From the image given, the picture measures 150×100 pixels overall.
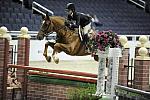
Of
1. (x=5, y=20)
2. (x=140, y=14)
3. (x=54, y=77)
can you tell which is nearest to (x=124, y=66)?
(x=54, y=77)

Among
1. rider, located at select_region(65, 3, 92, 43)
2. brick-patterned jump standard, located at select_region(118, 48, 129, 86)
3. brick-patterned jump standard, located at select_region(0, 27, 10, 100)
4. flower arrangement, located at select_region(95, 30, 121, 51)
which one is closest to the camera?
flower arrangement, located at select_region(95, 30, 121, 51)

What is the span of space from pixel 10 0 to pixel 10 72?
1102 cm

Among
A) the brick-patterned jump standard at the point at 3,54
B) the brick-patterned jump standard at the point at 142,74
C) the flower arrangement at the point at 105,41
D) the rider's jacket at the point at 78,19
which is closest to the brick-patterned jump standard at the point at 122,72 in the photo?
the brick-patterned jump standard at the point at 142,74

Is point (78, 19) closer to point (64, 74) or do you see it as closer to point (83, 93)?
point (64, 74)

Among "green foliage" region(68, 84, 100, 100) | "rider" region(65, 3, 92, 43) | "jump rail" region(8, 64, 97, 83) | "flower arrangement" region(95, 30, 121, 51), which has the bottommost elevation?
"green foliage" region(68, 84, 100, 100)

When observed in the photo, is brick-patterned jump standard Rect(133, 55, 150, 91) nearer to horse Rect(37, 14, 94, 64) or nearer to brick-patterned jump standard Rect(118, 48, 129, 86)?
brick-patterned jump standard Rect(118, 48, 129, 86)

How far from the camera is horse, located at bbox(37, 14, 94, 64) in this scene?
10.5 meters

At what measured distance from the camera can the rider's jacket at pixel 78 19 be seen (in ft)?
34.1

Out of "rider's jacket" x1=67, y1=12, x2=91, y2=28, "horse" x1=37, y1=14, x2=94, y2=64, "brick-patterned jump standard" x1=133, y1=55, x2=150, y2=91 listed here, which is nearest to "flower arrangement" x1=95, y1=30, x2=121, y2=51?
"brick-patterned jump standard" x1=133, y1=55, x2=150, y2=91

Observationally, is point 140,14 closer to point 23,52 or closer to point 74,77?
point 23,52

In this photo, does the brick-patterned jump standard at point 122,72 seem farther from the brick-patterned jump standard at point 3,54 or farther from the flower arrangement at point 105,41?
the brick-patterned jump standard at point 3,54

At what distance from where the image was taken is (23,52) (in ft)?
33.8

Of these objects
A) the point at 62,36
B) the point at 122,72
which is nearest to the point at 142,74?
the point at 122,72

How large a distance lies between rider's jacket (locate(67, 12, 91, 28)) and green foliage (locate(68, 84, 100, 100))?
241cm
